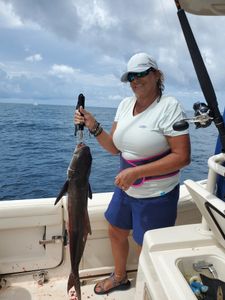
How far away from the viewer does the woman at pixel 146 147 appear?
2.27 meters

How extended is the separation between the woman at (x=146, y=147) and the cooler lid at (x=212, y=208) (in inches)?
12.7

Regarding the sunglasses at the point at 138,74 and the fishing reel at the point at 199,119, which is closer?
the fishing reel at the point at 199,119

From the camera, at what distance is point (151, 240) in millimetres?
1963

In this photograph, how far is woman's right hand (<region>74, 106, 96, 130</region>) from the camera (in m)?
2.29

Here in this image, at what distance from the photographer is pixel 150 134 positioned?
2.31 meters

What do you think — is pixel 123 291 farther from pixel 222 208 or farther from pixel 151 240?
pixel 222 208

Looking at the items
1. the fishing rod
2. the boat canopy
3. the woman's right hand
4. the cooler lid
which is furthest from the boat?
the boat canopy

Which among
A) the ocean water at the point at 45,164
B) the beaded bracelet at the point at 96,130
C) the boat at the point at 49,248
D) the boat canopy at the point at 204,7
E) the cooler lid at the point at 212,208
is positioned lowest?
the ocean water at the point at 45,164

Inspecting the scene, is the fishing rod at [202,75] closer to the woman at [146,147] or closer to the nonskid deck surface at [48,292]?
the woman at [146,147]

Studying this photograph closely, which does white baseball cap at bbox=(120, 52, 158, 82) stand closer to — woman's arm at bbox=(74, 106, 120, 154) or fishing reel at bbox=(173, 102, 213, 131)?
woman's arm at bbox=(74, 106, 120, 154)

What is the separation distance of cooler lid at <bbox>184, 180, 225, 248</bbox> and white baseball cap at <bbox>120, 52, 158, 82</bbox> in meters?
0.84

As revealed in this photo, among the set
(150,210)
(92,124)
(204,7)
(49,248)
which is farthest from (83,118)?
(49,248)

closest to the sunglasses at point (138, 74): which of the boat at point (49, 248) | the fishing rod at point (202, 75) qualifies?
the fishing rod at point (202, 75)

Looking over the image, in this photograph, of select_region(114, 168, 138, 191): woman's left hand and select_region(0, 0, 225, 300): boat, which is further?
select_region(0, 0, 225, 300): boat
